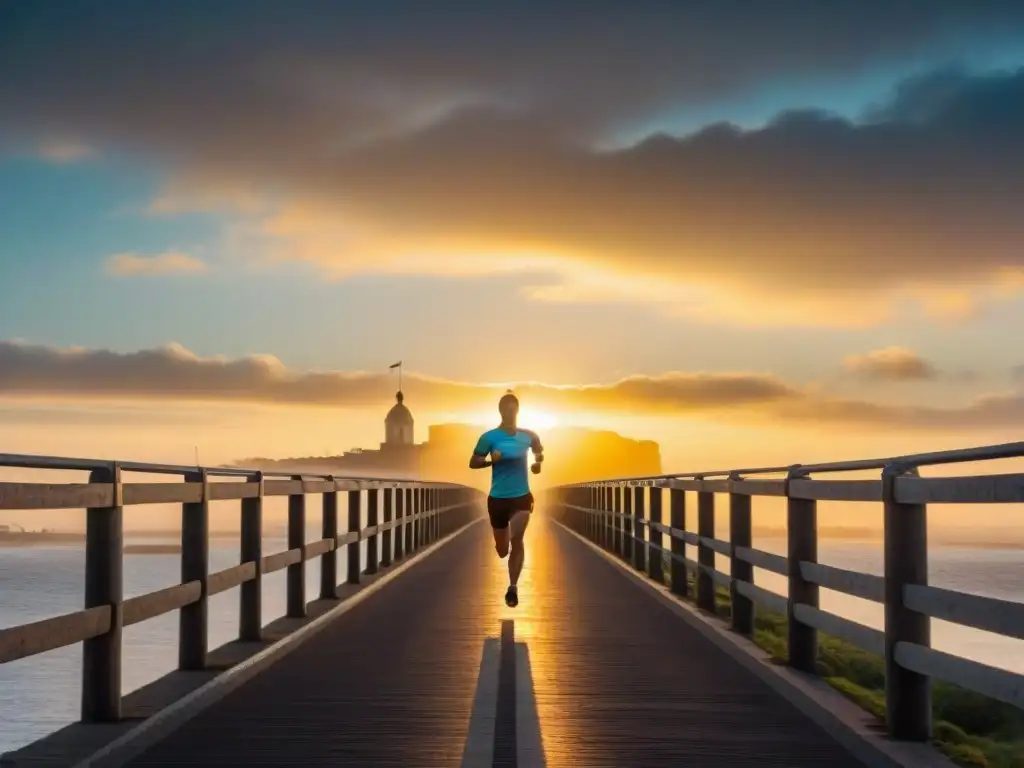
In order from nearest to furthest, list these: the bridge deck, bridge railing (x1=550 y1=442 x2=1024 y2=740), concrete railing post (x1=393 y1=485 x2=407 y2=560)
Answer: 1. bridge railing (x1=550 y1=442 x2=1024 y2=740)
2. the bridge deck
3. concrete railing post (x1=393 y1=485 x2=407 y2=560)

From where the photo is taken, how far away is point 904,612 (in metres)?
8.30

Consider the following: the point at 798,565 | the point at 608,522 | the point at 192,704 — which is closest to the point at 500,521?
the point at 798,565

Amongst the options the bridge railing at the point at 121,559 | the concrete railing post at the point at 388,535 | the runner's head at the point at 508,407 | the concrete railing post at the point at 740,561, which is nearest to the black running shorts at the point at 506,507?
the runner's head at the point at 508,407

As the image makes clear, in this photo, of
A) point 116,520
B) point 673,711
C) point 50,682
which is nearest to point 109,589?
point 116,520

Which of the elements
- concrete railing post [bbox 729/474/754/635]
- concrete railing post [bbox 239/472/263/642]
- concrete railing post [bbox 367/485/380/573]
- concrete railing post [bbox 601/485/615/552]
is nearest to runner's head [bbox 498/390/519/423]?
concrete railing post [bbox 729/474/754/635]

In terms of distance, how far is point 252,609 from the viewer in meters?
13.0

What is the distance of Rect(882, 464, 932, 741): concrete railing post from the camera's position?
8242 mm

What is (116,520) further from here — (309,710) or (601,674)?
(601,674)

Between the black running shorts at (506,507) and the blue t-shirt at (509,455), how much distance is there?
49 mm

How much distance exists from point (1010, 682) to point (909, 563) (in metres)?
1.70

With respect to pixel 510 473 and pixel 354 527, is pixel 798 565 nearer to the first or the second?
pixel 510 473

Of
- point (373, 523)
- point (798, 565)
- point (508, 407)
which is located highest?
point (508, 407)

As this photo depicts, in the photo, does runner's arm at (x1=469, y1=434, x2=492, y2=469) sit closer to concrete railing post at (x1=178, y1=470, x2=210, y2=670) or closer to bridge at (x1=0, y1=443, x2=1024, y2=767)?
bridge at (x1=0, y1=443, x2=1024, y2=767)

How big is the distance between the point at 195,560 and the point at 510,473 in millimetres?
6578
